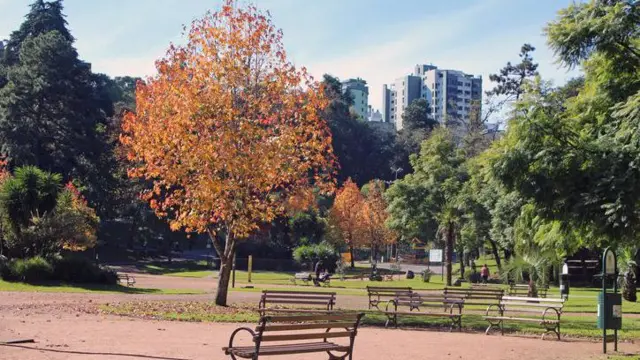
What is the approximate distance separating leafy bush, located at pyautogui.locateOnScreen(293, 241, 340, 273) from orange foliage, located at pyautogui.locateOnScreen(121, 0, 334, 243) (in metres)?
33.4

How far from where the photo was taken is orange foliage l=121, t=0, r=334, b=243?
23.0 meters

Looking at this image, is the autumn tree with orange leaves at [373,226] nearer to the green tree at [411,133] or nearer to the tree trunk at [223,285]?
the green tree at [411,133]

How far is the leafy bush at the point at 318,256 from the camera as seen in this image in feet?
190

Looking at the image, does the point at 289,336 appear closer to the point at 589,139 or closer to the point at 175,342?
the point at 175,342

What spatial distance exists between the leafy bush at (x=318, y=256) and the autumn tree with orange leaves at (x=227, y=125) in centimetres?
3327

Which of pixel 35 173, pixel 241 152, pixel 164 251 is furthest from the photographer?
pixel 164 251

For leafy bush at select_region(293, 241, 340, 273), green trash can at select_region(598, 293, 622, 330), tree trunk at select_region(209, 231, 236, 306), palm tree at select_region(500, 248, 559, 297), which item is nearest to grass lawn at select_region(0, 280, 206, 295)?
tree trunk at select_region(209, 231, 236, 306)

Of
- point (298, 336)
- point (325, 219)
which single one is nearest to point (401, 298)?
point (298, 336)

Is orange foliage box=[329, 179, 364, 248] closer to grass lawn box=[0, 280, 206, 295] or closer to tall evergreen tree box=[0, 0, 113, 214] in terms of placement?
tall evergreen tree box=[0, 0, 113, 214]

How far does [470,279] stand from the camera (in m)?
54.0

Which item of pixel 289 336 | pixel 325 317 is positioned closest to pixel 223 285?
pixel 325 317

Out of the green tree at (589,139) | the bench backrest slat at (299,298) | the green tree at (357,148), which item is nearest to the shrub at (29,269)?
the bench backrest slat at (299,298)

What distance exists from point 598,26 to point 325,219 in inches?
2175

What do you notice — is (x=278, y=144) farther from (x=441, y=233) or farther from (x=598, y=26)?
(x=441, y=233)
